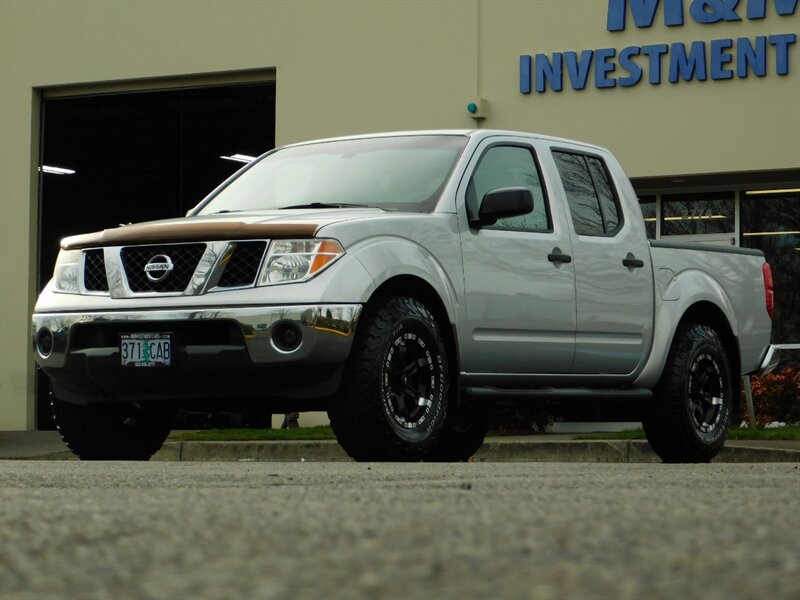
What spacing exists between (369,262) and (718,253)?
3.47 meters

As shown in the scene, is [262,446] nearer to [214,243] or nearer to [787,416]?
[214,243]

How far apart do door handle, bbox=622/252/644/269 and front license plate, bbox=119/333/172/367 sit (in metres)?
3.05

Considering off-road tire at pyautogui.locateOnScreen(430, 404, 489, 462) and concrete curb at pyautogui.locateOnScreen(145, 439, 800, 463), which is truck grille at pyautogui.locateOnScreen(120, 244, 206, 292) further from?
concrete curb at pyautogui.locateOnScreen(145, 439, 800, 463)

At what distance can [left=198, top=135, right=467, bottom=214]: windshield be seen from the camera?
8484 mm

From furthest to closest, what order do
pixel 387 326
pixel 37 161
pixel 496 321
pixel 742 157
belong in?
pixel 37 161
pixel 742 157
pixel 496 321
pixel 387 326

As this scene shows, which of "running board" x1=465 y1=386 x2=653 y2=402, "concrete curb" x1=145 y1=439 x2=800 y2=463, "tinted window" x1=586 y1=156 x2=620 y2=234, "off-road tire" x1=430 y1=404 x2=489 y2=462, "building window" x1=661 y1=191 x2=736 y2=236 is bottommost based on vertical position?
"concrete curb" x1=145 y1=439 x2=800 y2=463

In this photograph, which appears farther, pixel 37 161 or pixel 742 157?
pixel 37 161

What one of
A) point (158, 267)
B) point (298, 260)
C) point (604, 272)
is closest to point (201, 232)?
point (158, 267)

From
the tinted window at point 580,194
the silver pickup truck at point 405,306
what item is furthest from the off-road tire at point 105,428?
the tinted window at point 580,194

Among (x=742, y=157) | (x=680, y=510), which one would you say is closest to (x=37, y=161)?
(x=742, y=157)

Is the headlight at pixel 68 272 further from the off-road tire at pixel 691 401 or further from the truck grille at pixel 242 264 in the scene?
the off-road tire at pixel 691 401

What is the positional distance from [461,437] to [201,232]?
2973mm

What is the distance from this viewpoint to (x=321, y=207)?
8391mm

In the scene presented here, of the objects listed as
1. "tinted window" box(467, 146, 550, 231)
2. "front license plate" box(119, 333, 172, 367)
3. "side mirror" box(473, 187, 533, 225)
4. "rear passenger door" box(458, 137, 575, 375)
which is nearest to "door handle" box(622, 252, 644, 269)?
"rear passenger door" box(458, 137, 575, 375)
